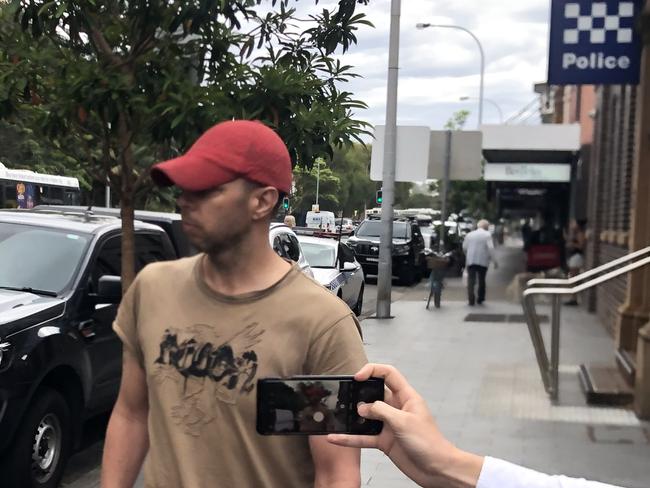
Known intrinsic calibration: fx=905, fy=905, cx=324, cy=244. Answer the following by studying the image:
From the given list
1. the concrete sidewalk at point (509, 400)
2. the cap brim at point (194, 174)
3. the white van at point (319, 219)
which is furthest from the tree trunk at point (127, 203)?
the white van at point (319, 219)

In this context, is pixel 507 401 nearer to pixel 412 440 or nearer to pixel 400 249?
pixel 412 440

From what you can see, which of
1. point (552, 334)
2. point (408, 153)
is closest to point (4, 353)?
point (552, 334)

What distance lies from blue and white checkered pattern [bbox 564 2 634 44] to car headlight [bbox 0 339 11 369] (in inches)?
314

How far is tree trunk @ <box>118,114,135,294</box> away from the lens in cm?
536

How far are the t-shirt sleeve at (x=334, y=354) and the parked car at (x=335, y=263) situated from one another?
12140 mm

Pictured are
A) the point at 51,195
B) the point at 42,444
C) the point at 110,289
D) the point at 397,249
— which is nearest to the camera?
the point at 42,444

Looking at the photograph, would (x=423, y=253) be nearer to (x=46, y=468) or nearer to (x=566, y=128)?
(x=566, y=128)

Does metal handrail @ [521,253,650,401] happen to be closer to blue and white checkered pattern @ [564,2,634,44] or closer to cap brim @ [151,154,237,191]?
blue and white checkered pattern @ [564,2,634,44]

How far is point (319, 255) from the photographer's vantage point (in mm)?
15500

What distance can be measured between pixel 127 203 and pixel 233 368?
3478 millimetres

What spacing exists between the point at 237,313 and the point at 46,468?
372 cm

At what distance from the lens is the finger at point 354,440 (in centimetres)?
175

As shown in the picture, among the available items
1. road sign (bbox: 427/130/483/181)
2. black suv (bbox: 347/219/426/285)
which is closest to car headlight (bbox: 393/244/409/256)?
black suv (bbox: 347/219/426/285)

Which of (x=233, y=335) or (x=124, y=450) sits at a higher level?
(x=233, y=335)
